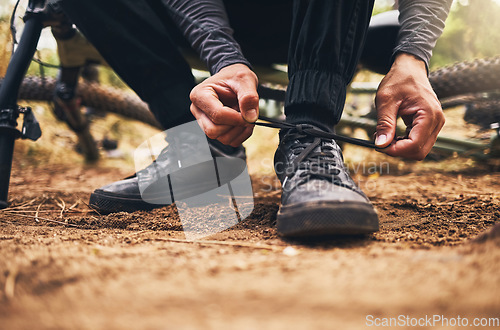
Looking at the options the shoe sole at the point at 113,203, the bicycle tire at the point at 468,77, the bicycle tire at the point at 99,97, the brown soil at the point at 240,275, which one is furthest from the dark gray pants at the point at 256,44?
the bicycle tire at the point at 99,97

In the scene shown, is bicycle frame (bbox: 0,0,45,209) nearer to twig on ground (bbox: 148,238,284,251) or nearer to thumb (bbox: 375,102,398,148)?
twig on ground (bbox: 148,238,284,251)

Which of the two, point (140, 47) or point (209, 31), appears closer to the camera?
point (209, 31)

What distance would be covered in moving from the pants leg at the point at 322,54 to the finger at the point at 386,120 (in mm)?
128

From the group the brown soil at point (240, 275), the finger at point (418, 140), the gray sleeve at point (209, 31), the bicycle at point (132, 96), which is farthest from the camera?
the bicycle at point (132, 96)

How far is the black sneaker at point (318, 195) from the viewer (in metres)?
0.77

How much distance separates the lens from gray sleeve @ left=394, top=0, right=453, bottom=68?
39.8 inches

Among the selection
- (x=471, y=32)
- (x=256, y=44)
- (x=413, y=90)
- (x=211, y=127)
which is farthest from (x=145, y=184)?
(x=471, y=32)

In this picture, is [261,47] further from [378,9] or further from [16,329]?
[378,9]

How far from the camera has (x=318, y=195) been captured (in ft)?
2.63

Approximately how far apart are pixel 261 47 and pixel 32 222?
120cm

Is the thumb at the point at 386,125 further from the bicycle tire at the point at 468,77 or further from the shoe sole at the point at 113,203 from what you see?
the bicycle tire at the point at 468,77

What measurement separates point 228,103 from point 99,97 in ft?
7.33

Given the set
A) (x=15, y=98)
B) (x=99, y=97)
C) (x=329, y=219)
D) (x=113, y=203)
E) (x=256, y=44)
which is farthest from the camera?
(x=99, y=97)

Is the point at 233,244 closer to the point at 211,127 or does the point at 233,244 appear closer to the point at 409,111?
the point at 211,127
